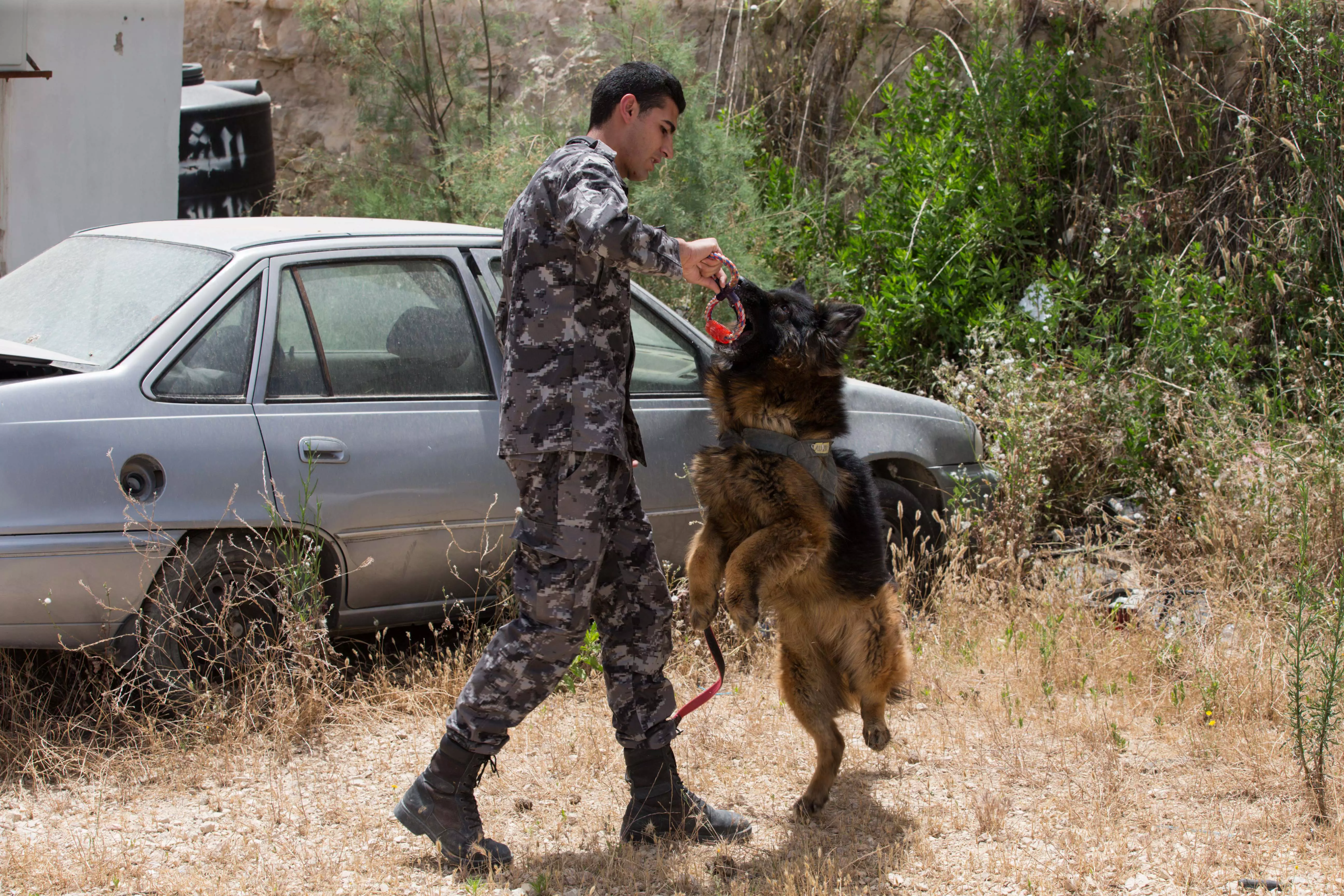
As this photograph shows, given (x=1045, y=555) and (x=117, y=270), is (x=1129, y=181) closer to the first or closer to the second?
(x=1045, y=555)

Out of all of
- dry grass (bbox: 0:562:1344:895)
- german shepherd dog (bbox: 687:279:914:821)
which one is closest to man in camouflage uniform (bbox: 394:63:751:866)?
dry grass (bbox: 0:562:1344:895)

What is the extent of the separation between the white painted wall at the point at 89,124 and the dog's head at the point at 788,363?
4.84 metres

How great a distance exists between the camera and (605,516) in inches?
126

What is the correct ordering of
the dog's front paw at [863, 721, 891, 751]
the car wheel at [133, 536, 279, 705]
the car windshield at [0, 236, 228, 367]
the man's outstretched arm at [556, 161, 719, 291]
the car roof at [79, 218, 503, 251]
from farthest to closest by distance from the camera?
the car roof at [79, 218, 503, 251]
the car windshield at [0, 236, 228, 367]
the car wheel at [133, 536, 279, 705]
the dog's front paw at [863, 721, 891, 751]
the man's outstretched arm at [556, 161, 719, 291]

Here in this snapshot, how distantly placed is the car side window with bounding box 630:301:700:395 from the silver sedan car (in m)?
0.01

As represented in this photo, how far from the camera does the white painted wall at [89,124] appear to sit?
619cm

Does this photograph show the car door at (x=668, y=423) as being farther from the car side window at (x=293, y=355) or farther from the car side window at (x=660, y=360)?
the car side window at (x=293, y=355)

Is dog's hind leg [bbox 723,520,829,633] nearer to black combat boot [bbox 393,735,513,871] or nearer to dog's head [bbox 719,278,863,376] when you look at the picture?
dog's head [bbox 719,278,863,376]

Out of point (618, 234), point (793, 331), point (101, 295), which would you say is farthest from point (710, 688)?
point (101, 295)

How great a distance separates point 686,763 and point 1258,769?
76.9 inches

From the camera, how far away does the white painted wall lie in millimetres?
6188

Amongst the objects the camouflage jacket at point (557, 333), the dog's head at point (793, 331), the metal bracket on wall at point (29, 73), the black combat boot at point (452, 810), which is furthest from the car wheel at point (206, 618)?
the metal bracket on wall at point (29, 73)

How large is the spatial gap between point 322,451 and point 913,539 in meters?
2.73

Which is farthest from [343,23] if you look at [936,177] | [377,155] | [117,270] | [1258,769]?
[1258,769]
